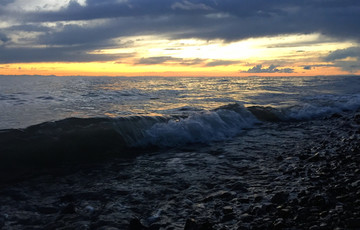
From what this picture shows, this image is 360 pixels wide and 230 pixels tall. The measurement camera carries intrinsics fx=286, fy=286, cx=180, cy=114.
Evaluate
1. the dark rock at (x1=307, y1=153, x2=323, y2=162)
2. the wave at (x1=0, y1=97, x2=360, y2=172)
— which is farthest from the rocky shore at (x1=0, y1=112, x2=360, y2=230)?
the wave at (x1=0, y1=97, x2=360, y2=172)

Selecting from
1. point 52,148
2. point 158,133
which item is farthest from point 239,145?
point 52,148

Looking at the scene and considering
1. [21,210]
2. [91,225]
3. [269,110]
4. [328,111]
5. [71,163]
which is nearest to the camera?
[91,225]

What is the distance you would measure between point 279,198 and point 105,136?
24.8 feet

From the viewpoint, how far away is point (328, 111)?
21.2 meters

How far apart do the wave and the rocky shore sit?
142 centimetres

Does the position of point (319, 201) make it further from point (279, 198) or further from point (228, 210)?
point (228, 210)

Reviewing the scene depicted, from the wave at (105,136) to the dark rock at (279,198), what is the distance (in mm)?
5595

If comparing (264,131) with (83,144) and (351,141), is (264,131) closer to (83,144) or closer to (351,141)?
(351,141)

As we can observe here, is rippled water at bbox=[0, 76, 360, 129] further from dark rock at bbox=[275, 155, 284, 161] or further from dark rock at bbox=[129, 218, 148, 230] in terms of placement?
dark rock at bbox=[129, 218, 148, 230]

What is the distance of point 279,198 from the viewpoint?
211 inches

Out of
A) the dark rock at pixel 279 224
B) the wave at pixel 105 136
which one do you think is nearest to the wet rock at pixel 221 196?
the dark rock at pixel 279 224

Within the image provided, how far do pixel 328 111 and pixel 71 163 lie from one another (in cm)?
1900

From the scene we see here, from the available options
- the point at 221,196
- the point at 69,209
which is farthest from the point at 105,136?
the point at 221,196

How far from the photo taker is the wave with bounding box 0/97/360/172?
361 inches
